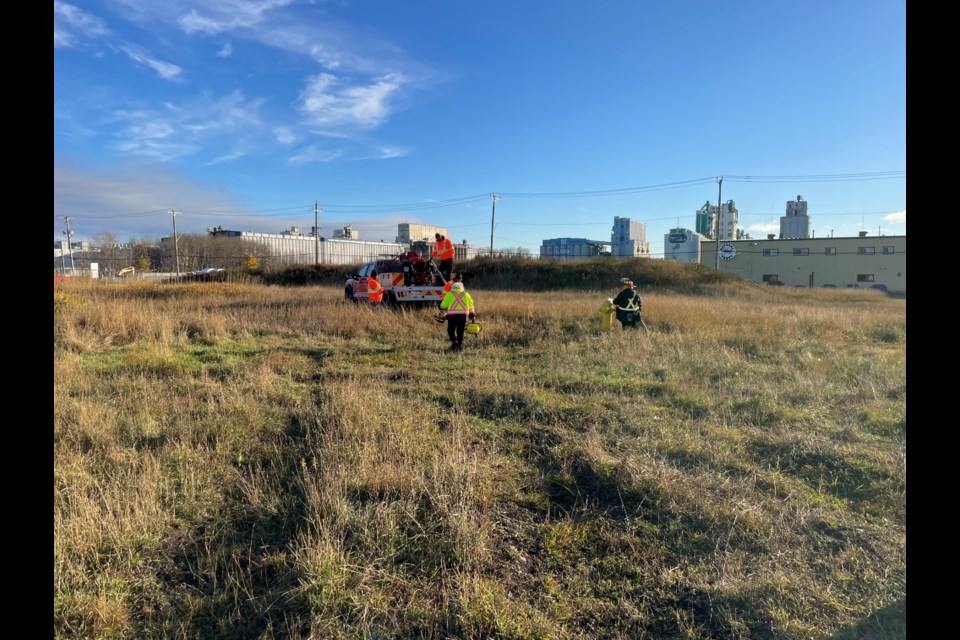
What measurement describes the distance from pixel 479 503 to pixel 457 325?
20.0 feet

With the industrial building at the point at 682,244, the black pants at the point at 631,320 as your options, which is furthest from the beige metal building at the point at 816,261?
the black pants at the point at 631,320

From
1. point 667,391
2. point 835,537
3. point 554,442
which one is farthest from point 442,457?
point 667,391

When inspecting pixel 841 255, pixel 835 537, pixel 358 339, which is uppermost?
pixel 841 255

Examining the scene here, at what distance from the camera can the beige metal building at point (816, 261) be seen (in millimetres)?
43750

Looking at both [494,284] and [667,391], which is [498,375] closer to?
[667,391]

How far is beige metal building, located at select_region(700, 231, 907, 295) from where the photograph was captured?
Answer: 43.8 m

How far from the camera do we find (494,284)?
1405 inches

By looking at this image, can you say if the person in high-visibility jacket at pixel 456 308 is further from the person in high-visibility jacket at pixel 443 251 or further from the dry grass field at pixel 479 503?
the person in high-visibility jacket at pixel 443 251

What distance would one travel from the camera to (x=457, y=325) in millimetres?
9406

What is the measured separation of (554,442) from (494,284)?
3118cm

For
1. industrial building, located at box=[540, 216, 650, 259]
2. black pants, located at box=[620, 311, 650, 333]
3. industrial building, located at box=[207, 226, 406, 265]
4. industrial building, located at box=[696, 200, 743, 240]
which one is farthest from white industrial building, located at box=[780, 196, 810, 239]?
black pants, located at box=[620, 311, 650, 333]

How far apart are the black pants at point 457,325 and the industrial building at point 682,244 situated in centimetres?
5224

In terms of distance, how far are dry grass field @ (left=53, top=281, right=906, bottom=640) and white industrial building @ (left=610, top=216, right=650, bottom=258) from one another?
62.0m
